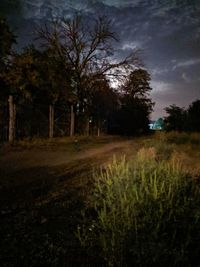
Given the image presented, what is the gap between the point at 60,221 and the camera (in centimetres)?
616

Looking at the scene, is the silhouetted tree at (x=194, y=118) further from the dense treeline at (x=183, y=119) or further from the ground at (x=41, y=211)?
the ground at (x=41, y=211)

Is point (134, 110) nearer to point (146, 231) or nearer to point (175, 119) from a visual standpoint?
point (175, 119)

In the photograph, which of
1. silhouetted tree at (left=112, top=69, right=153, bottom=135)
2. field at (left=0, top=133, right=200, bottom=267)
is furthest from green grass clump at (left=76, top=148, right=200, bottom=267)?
silhouetted tree at (left=112, top=69, right=153, bottom=135)

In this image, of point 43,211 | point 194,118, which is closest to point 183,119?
point 194,118

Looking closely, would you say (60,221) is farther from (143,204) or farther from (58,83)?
(58,83)

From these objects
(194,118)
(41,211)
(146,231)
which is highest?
(194,118)

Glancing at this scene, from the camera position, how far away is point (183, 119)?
179ft

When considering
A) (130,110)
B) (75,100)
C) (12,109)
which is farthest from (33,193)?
(130,110)

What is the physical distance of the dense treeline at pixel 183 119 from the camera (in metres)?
48.8

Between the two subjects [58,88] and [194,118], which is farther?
[194,118]

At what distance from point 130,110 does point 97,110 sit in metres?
12.7

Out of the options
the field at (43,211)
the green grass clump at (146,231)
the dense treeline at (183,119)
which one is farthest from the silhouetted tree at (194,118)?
the green grass clump at (146,231)

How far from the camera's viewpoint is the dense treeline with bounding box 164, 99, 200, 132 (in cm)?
4881

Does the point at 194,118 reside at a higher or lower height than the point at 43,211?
higher
